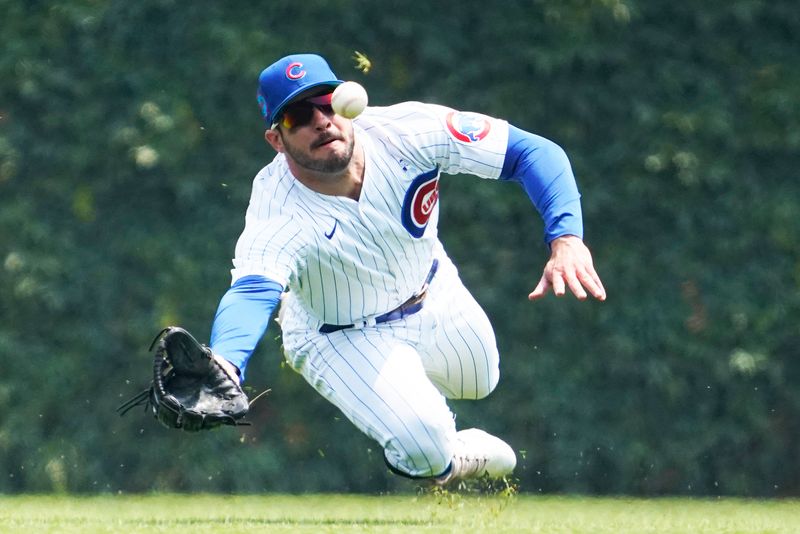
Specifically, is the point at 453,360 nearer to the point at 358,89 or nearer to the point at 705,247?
the point at 358,89

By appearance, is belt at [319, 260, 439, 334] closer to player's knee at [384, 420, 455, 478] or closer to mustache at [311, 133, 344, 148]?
player's knee at [384, 420, 455, 478]

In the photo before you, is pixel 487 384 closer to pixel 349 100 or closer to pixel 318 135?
pixel 318 135

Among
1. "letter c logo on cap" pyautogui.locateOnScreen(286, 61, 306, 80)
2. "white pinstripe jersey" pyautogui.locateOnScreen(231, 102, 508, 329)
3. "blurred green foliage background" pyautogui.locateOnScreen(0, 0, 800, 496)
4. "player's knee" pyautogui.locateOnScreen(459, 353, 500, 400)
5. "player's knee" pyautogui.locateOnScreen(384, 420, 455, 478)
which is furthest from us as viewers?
"blurred green foliage background" pyautogui.locateOnScreen(0, 0, 800, 496)

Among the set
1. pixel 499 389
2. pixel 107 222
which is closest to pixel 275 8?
pixel 107 222

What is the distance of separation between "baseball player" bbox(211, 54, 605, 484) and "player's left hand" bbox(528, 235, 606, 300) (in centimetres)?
2

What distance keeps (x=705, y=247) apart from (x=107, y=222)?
13.0 ft

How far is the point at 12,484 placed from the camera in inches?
357

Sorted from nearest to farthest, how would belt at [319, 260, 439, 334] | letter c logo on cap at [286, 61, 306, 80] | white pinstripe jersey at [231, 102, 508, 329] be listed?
letter c logo on cap at [286, 61, 306, 80]
white pinstripe jersey at [231, 102, 508, 329]
belt at [319, 260, 439, 334]

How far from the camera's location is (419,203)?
200 inches

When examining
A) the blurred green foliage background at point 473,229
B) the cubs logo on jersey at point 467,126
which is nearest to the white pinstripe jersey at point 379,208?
the cubs logo on jersey at point 467,126

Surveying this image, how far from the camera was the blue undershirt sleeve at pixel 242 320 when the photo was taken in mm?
4102

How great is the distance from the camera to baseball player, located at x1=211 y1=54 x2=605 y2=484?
15.9 ft

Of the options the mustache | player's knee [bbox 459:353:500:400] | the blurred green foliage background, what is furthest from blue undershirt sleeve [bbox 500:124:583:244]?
the blurred green foliage background

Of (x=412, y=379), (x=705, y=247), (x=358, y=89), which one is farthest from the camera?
(x=705, y=247)
